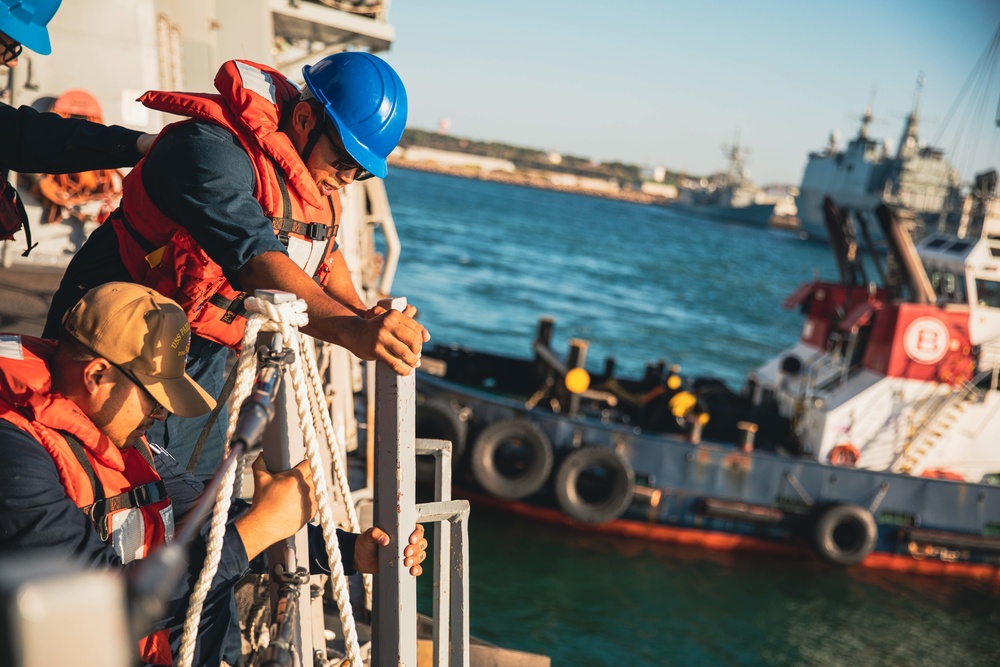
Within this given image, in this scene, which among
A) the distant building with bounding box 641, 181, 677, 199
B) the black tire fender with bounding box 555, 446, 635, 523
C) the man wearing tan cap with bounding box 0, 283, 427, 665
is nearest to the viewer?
the man wearing tan cap with bounding box 0, 283, 427, 665

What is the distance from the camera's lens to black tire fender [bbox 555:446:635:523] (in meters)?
12.0

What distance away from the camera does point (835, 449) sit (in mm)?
12648

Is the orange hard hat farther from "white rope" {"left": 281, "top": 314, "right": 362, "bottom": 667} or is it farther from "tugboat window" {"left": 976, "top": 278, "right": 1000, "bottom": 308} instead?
"tugboat window" {"left": 976, "top": 278, "right": 1000, "bottom": 308}

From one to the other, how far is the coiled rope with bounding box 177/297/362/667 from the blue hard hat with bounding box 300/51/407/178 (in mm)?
758

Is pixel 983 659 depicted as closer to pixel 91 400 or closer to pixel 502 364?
pixel 502 364

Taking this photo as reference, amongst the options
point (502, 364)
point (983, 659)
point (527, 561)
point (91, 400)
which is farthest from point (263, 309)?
point (502, 364)

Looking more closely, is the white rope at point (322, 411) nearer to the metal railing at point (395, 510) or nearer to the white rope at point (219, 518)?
the metal railing at point (395, 510)

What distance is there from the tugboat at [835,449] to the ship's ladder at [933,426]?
0.02m

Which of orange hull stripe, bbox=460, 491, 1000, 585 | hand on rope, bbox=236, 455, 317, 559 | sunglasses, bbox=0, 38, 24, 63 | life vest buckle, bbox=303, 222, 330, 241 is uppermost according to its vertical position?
sunglasses, bbox=0, 38, 24, 63

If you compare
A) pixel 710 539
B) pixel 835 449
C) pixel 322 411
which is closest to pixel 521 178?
pixel 835 449

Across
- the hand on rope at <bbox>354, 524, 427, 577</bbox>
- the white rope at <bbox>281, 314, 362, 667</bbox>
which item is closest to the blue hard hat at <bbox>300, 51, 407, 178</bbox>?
the white rope at <bbox>281, 314, 362, 667</bbox>

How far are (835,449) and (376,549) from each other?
11714 millimetres

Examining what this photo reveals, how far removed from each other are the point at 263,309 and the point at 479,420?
10454 millimetres

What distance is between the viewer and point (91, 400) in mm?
1973
